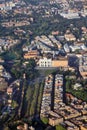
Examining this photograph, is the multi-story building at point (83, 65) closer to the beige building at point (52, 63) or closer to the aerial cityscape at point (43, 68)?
the aerial cityscape at point (43, 68)

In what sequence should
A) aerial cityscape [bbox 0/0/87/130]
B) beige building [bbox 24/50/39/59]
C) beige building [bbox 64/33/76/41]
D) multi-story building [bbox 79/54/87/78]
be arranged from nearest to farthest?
aerial cityscape [bbox 0/0/87/130]
multi-story building [bbox 79/54/87/78]
beige building [bbox 24/50/39/59]
beige building [bbox 64/33/76/41]

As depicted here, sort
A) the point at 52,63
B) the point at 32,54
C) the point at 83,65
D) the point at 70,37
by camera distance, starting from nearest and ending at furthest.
Answer: the point at 83,65
the point at 52,63
the point at 32,54
the point at 70,37

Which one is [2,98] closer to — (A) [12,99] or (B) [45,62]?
(A) [12,99]

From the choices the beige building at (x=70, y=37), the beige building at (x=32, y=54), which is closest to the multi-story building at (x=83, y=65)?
the beige building at (x=32, y=54)

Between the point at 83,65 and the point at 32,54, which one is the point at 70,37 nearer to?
the point at 32,54

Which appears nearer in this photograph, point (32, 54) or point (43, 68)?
point (43, 68)

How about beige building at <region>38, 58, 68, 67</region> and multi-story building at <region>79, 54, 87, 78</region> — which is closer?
multi-story building at <region>79, 54, 87, 78</region>

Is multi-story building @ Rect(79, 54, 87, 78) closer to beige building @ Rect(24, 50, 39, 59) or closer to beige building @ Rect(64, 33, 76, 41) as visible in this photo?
beige building @ Rect(24, 50, 39, 59)

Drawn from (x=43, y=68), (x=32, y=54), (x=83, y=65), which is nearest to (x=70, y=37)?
(x=32, y=54)

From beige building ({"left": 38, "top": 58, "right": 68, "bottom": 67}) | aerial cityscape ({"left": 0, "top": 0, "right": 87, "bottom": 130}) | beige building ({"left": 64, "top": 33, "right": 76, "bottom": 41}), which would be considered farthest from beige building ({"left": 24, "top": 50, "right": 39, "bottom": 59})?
beige building ({"left": 64, "top": 33, "right": 76, "bottom": 41})

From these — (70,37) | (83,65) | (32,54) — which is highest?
(83,65)
